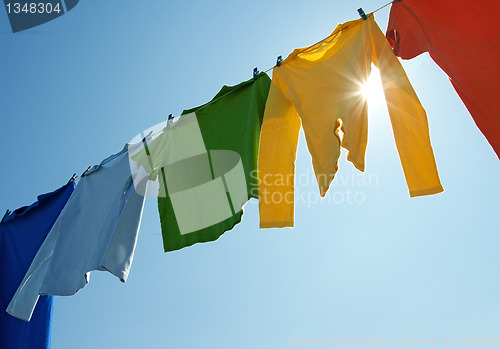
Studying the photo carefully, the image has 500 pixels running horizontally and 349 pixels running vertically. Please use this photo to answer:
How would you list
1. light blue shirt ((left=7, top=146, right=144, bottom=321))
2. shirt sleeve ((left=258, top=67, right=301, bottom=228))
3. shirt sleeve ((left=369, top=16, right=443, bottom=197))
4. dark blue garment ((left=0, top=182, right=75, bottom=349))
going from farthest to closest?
1. dark blue garment ((left=0, top=182, right=75, bottom=349))
2. light blue shirt ((left=7, top=146, right=144, bottom=321))
3. shirt sleeve ((left=258, top=67, right=301, bottom=228))
4. shirt sleeve ((left=369, top=16, right=443, bottom=197))

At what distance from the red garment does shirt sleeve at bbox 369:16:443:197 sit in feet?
0.57

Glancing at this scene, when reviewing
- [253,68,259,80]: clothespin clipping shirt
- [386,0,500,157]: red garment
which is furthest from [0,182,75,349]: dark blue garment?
[386,0,500,157]: red garment

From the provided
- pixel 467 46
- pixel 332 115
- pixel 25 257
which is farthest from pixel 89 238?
pixel 467 46

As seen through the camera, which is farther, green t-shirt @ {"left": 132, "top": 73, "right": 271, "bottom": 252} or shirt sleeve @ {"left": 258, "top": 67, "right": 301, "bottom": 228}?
green t-shirt @ {"left": 132, "top": 73, "right": 271, "bottom": 252}

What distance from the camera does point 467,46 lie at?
2658mm

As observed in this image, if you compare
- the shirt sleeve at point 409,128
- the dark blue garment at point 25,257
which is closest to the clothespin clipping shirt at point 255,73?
the shirt sleeve at point 409,128

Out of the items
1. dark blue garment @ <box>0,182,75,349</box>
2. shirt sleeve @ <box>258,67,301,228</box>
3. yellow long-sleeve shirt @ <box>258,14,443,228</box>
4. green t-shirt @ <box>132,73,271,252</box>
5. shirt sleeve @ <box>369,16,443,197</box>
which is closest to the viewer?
shirt sleeve @ <box>369,16,443,197</box>

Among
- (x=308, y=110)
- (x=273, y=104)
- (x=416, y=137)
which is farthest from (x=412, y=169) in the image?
(x=273, y=104)

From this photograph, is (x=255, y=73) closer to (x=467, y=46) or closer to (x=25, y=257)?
(x=467, y=46)

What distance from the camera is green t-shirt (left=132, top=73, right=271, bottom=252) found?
10.9 feet

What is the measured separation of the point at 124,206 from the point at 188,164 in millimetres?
549

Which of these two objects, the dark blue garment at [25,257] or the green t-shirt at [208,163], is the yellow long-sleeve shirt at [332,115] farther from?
the dark blue garment at [25,257]

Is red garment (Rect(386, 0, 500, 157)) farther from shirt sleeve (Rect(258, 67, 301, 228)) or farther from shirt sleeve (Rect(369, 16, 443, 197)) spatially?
shirt sleeve (Rect(258, 67, 301, 228))

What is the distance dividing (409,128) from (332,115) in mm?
464
